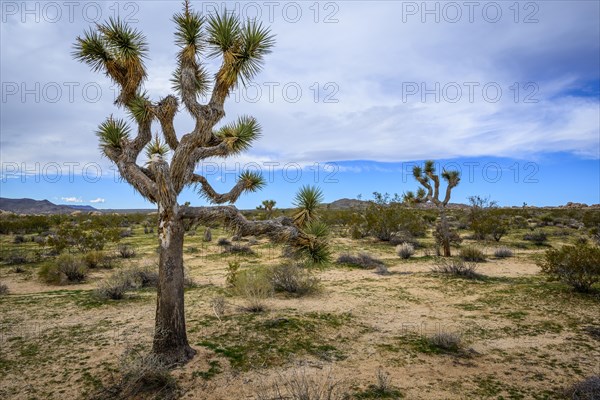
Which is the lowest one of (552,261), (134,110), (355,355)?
(355,355)

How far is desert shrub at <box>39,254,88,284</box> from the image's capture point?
43.1ft

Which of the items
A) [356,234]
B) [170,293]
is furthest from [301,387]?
[356,234]

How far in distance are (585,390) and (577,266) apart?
6.51 m

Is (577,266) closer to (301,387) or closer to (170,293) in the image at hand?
(301,387)

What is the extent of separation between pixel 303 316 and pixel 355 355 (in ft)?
7.59

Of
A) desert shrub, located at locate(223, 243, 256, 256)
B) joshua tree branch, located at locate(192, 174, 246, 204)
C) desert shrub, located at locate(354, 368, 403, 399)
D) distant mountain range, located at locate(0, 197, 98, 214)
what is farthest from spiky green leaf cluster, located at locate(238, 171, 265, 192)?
distant mountain range, located at locate(0, 197, 98, 214)

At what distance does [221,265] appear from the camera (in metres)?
16.5

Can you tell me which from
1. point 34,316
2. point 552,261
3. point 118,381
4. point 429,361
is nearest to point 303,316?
point 429,361

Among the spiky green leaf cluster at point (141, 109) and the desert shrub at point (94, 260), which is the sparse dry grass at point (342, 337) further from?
the spiky green leaf cluster at point (141, 109)

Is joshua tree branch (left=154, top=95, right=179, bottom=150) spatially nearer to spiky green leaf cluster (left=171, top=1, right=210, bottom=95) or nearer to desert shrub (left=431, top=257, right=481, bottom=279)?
spiky green leaf cluster (left=171, top=1, right=210, bottom=95)

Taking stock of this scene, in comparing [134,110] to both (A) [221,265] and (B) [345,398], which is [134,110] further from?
(A) [221,265]

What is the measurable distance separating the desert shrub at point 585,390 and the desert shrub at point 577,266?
618 centimetres

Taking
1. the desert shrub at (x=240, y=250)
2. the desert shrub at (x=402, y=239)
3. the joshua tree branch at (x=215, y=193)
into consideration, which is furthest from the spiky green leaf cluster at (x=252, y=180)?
the desert shrub at (x=402, y=239)

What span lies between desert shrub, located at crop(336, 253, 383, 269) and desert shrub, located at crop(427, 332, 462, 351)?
8115 mm
